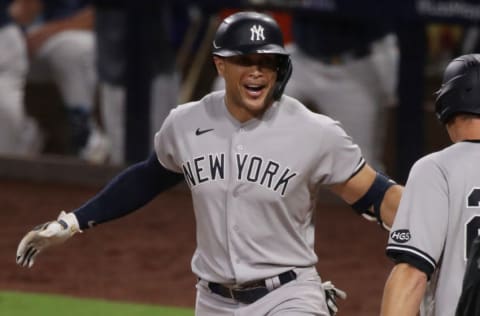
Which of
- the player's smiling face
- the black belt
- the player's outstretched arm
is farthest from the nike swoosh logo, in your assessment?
the black belt

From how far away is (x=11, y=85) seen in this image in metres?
11.2

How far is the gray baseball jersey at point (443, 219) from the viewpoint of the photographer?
3352mm

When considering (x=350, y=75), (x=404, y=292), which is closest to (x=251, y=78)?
(x=404, y=292)

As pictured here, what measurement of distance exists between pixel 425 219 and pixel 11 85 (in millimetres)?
8238

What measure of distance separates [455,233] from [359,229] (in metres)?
6.18

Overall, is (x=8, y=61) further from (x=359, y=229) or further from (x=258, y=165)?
(x=258, y=165)

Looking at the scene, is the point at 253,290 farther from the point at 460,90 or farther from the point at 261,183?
the point at 460,90

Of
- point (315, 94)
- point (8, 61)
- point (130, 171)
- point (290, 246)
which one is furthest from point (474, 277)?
point (8, 61)

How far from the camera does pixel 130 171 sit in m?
4.75

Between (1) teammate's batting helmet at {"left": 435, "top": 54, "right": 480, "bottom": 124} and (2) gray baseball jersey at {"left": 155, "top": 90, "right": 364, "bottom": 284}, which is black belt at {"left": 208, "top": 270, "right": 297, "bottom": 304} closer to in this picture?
(2) gray baseball jersey at {"left": 155, "top": 90, "right": 364, "bottom": 284}

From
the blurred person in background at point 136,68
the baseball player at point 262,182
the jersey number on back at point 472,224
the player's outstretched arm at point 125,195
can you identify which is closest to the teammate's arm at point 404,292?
the jersey number on back at point 472,224

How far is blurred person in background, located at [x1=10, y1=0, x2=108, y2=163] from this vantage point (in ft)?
37.0

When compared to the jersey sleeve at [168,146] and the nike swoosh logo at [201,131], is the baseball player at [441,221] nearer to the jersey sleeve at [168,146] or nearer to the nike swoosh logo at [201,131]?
the nike swoosh logo at [201,131]

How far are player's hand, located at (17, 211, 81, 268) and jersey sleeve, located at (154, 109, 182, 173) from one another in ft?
1.25
